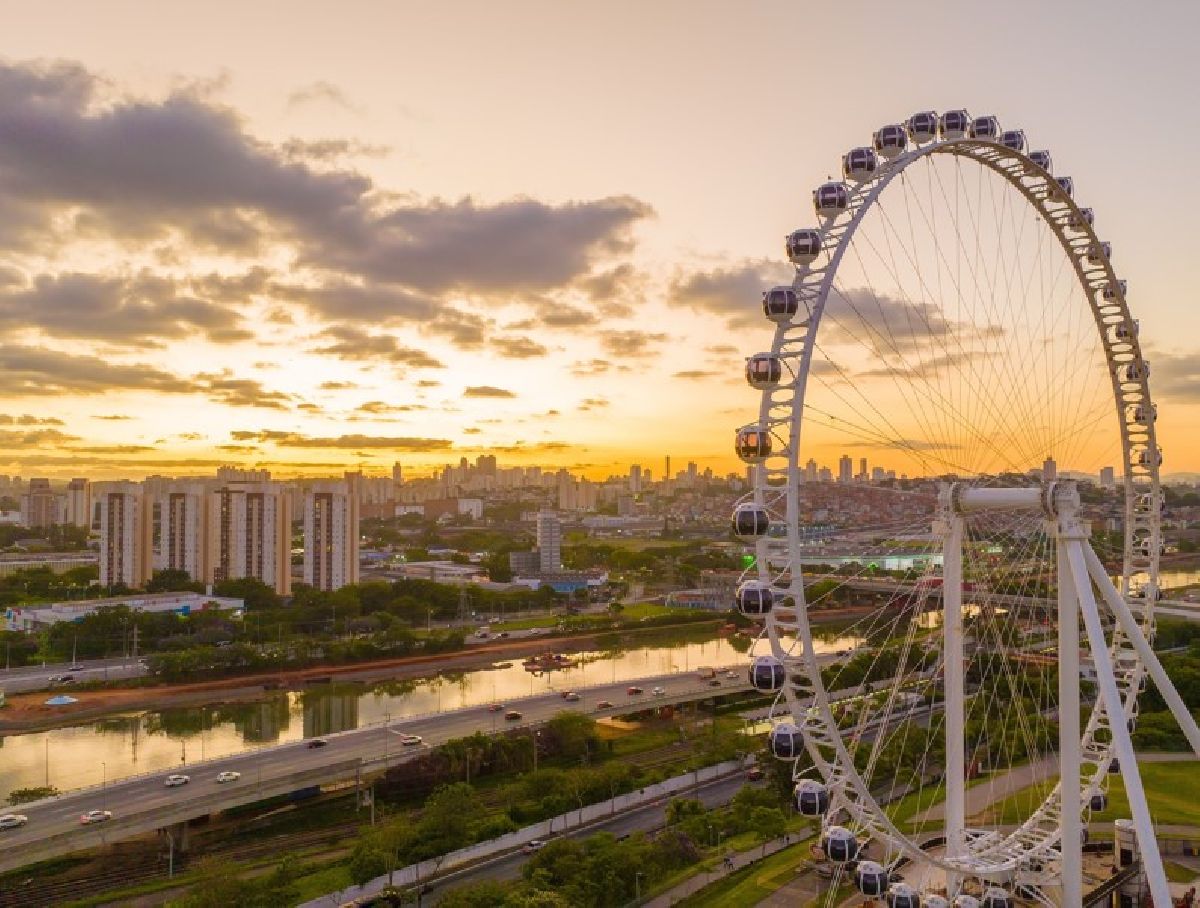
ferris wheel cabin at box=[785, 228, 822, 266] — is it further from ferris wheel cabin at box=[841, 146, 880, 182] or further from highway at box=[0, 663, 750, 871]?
highway at box=[0, 663, 750, 871]

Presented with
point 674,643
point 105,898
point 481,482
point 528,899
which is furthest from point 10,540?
point 481,482

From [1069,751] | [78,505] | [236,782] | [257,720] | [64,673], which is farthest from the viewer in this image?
[78,505]

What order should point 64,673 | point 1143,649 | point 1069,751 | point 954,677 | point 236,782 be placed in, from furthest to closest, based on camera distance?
point 64,673
point 236,782
point 954,677
point 1069,751
point 1143,649

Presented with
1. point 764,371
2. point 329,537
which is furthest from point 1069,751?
point 329,537

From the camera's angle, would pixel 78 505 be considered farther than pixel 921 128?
Yes

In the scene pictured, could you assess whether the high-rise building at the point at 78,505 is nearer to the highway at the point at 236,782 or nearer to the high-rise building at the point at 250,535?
the high-rise building at the point at 250,535

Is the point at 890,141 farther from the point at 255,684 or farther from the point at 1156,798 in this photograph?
the point at 255,684
